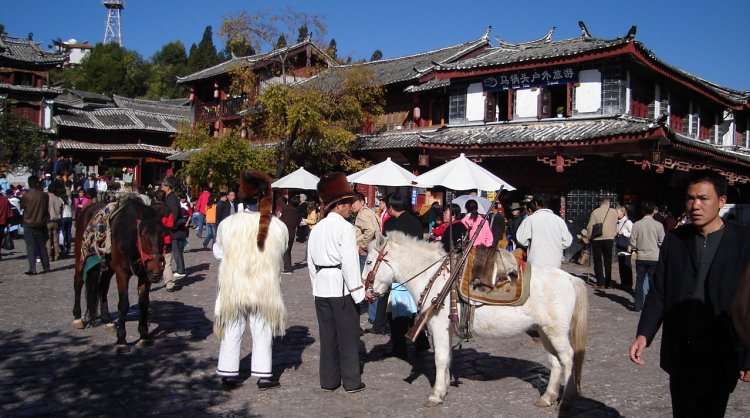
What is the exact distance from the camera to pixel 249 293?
17.1 feet

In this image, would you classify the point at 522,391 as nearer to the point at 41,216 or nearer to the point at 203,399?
the point at 203,399

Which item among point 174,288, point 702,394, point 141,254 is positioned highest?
point 141,254

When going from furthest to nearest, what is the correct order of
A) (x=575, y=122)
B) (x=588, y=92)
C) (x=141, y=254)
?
(x=575, y=122)
(x=588, y=92)
(x=141, y=254)

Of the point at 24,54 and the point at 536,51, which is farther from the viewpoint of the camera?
the point at 24,54

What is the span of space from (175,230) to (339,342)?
6.53m

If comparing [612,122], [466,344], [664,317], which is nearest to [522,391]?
[466,344]

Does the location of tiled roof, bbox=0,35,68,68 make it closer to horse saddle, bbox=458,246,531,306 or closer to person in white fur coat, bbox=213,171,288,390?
person in white fur coat, bbox=213,171,288,390

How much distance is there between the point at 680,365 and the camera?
3150mm

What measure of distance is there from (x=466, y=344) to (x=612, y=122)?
39.1 ft

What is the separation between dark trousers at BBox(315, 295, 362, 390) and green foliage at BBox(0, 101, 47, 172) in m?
26.3

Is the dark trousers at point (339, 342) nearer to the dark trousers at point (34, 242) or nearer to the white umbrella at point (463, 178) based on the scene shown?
the white umbrella at point (463, 178)

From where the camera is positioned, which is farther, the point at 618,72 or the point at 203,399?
the point at 618,72

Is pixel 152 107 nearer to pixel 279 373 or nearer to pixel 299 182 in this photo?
→ pixel 299 182

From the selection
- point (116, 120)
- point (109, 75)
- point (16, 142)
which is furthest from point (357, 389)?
point (109, 75)
